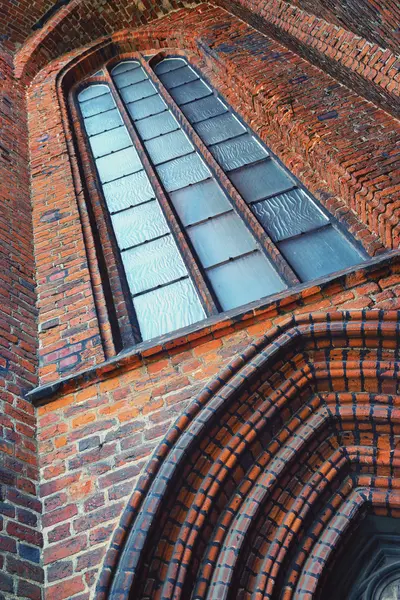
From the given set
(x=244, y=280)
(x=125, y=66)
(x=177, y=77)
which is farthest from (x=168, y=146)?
(x=125, y=66)

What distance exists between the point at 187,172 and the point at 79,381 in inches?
112

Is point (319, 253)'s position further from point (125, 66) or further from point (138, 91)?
point (125, 66)

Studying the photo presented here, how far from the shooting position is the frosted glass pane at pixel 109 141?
6449mm

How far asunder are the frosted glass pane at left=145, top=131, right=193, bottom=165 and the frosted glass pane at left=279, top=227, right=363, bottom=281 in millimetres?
2053

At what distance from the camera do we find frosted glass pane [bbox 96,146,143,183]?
5.98 metres

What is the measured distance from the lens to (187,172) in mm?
5660

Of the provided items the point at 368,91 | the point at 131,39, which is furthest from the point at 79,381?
the point at 131,39

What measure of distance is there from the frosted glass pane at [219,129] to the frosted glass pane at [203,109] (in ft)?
0.45

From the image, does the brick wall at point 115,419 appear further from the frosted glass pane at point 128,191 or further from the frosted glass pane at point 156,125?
the frosted glass pane at point 156,125

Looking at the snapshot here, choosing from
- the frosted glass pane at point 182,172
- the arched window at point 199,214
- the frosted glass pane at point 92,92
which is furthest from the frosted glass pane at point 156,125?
the frosted glass pane at point 92,92

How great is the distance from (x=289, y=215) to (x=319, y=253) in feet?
1.77

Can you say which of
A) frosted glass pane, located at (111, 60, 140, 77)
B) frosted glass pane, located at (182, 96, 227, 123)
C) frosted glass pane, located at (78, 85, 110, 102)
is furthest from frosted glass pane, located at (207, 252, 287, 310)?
frosted glass pane, located at (111, 60, 140, 77)

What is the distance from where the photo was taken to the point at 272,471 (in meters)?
3.00

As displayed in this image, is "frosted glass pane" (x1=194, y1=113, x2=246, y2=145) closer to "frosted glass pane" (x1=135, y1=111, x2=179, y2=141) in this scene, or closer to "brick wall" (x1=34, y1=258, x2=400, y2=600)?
"frosted glass pane" (x1=135, y1=111, x2=179, y2=141)
